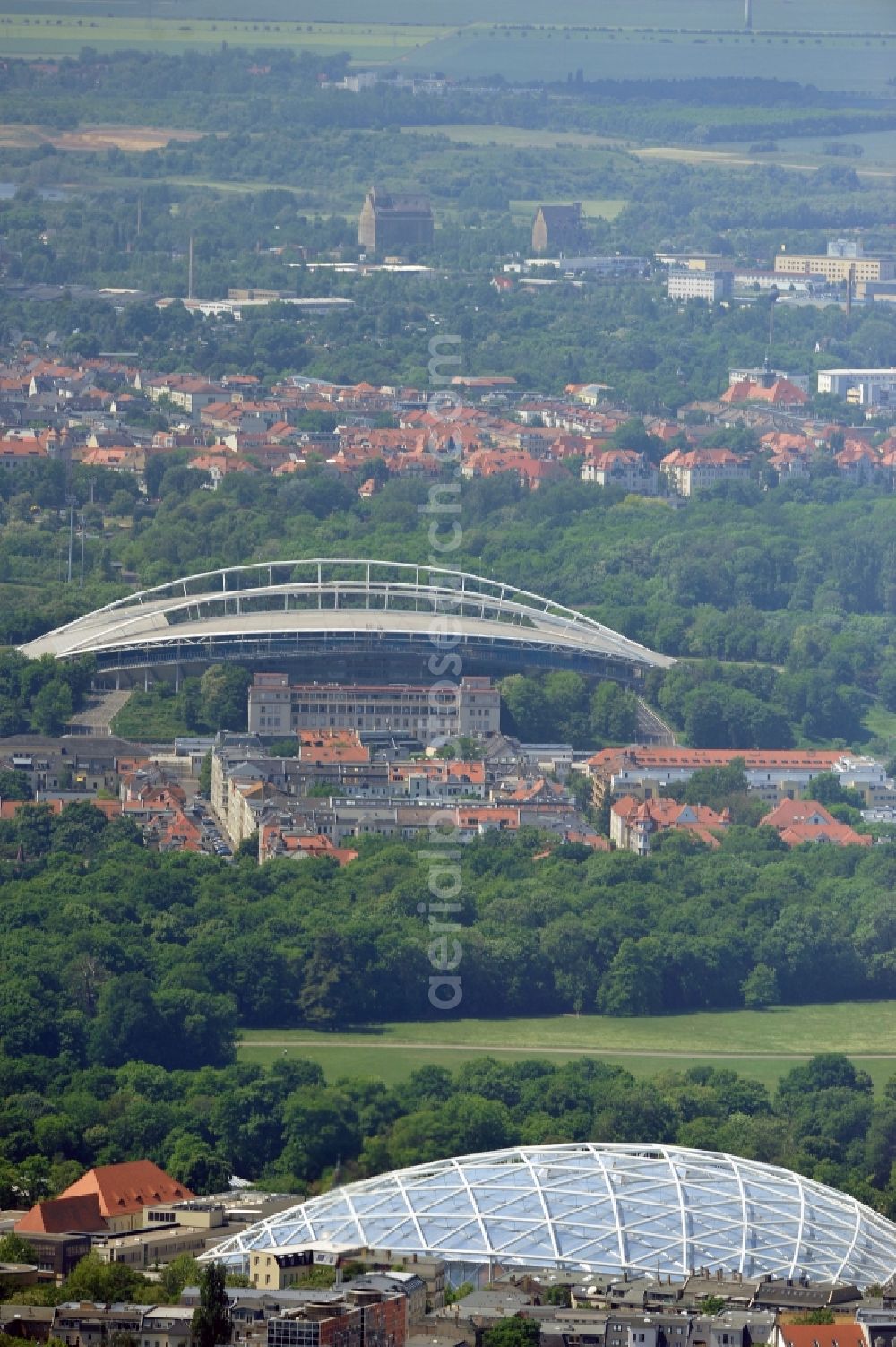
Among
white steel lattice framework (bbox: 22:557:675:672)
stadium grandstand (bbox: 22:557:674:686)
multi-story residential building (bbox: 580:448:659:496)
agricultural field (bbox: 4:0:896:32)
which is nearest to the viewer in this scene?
stadium grandstand (bbox: 22:557:674:686)

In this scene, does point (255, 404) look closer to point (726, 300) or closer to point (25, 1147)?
point (726, 300)

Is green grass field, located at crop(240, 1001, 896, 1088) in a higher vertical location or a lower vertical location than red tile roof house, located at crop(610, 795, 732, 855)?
lower

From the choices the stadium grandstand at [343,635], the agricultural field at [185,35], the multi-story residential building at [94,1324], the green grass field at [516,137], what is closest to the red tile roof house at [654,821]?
the stadium grandstand at [343,635]

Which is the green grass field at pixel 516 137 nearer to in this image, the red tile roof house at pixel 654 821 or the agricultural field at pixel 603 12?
the agricultural field at pixel 603 12

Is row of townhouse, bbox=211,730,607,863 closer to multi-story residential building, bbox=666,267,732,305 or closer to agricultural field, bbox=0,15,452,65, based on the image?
multi-story residential building, bbox=666,267,732,305

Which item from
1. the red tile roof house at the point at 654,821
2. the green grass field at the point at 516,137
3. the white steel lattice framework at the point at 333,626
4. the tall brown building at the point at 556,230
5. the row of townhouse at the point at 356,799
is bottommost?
the red tile roof house at the point at 654,821

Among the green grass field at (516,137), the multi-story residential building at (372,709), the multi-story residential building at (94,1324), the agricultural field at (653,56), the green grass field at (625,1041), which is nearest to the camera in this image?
the multi-story residential building at (94,1324)

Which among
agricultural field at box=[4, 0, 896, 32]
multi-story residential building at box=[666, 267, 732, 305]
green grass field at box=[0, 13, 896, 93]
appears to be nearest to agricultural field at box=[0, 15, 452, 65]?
green grass field at box=[0, 13, 896, 93]
